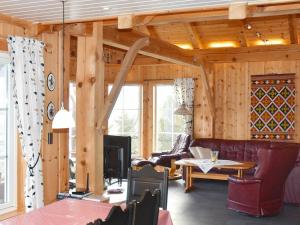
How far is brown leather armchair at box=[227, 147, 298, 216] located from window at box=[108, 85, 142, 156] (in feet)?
14.2

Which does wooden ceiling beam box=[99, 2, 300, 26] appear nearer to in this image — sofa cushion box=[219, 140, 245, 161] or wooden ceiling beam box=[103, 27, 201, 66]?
wooden ceiling beam box=[103, 27, 201, 66]

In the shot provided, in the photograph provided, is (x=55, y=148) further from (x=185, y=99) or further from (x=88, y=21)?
(x=185, y=99)

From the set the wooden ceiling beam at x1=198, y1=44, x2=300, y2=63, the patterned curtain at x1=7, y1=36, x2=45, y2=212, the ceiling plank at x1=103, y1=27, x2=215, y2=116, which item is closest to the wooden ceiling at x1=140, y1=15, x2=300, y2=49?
the wooden ceiling beam at x1=198, y1=44, x2=300, y2=63

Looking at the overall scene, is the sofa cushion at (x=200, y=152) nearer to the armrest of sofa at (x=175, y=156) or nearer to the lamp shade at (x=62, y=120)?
the armrest of sofa at (x=175, y=156)

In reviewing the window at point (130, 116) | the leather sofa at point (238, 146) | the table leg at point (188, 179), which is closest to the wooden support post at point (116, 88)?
the table leg at point (188, 179)

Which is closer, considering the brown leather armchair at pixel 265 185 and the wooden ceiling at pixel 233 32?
Answer: the brown leather armchair at pixel 265 185

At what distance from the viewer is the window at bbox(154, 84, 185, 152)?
390 inches

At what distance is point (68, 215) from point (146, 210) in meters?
0.78

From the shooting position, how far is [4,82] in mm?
4730

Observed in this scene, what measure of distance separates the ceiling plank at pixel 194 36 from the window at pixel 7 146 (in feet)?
15.4

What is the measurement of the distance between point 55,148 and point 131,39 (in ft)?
6.97

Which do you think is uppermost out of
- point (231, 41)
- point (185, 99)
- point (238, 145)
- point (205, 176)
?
point (231, 41)

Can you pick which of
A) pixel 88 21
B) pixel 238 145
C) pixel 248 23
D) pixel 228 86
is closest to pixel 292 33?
pixel 248 23

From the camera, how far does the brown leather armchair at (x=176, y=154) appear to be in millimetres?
8562
